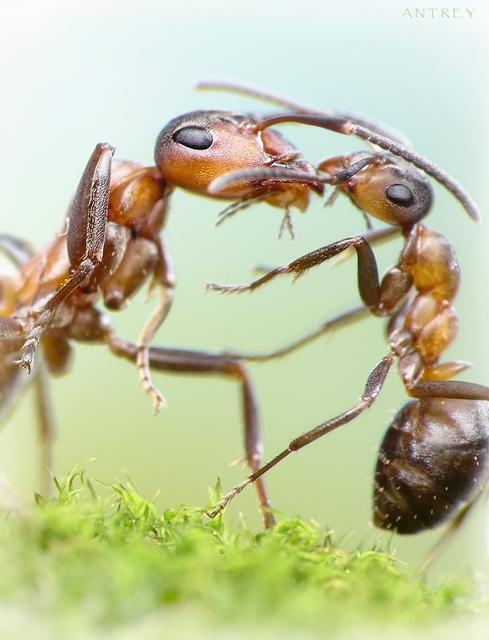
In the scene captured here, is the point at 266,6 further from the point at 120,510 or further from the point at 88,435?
the point at 88,435

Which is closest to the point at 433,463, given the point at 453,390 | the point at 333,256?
the point at 453,390

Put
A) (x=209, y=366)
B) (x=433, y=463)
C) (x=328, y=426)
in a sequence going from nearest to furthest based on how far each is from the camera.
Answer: (x=328, y=426) < (x=433, y=463) < (x=209, y=366)

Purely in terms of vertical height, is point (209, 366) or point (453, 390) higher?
point (453, 390)

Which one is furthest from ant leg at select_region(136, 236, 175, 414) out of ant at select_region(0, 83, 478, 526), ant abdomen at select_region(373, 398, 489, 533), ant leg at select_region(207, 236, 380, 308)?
ant abdomen at select_region(373, 398, 489, 533)

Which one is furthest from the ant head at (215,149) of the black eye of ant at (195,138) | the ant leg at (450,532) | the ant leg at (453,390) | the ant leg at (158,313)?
the ant leg at (450,532)

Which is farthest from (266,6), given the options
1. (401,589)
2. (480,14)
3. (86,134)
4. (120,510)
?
(401,589)

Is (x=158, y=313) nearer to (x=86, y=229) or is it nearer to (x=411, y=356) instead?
(x=86, y=229)
